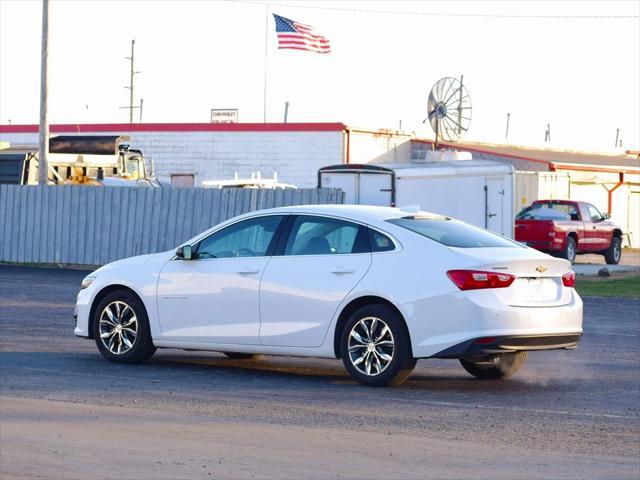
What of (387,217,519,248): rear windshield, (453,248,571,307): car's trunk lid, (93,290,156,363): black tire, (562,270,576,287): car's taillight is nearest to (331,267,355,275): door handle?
(387,217,519,248): rear windshield

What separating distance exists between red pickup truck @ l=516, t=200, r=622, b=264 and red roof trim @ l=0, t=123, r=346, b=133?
46.6 ft

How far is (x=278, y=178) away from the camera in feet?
163

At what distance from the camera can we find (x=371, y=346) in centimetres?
1154

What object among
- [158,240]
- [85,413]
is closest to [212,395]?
[85,413]

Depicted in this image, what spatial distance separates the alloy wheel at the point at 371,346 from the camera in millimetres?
11477

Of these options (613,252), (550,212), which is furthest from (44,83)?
(613,252)

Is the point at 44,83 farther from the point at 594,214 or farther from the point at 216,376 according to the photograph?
the point at 216,376

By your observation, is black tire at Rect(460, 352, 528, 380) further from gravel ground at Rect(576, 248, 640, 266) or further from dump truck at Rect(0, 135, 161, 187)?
gravel ground at Rect(576, 248, 640, 266)

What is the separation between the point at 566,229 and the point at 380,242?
23.2m

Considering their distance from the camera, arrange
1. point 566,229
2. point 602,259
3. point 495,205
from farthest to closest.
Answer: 1. point 602,259
2. point 566,229
3. point 495,205

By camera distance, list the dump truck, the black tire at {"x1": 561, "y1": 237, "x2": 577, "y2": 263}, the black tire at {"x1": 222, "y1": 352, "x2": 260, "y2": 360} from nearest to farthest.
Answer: the black tire at {"x1": 222, "y1": 352, "x2": 260, "y2": 360} < the black tire at {"x1": 561, "y1": 237, "x2": 577, "y2": 263} < the dump truck

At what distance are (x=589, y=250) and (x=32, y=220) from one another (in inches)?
584

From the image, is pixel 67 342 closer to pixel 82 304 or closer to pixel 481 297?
pixel 82 304

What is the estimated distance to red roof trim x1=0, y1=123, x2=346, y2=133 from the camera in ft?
161
